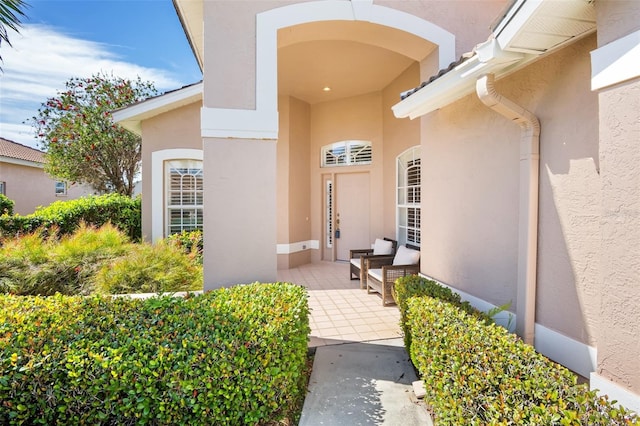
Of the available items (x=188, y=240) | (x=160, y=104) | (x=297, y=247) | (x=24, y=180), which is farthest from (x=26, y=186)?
(x=297, y=247)

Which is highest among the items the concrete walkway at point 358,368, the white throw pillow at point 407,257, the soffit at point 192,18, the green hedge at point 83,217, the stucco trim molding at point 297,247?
the soffit at point 192,18

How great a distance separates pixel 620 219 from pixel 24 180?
25.1 metres

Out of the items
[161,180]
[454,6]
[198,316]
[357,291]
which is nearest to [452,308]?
[198,316]

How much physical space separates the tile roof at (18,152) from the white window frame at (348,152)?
A: 694 inches

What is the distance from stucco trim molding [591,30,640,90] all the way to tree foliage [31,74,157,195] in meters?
16.1

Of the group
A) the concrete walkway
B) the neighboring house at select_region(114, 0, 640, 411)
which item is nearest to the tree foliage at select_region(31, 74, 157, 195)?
the neighboring house at select_region(114, 0, 640, 411)

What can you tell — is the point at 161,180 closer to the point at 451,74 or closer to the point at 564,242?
the point at 451,74

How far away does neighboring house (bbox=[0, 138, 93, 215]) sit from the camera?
17047 mm

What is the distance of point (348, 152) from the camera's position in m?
9.42

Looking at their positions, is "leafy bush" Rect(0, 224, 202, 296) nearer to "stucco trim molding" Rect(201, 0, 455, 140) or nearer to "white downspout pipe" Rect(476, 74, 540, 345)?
"stucco trim molding" Rect(201, 0, 455, 140)

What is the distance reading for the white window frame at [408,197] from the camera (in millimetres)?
7285

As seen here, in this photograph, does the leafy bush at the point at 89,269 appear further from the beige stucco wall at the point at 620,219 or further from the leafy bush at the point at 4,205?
the leafy bush at the point at 4,205

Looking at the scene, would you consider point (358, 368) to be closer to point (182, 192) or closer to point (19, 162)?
point (182, 192)

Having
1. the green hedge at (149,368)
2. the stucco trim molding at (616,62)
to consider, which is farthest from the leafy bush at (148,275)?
the stucco trim molding at (616,62)
